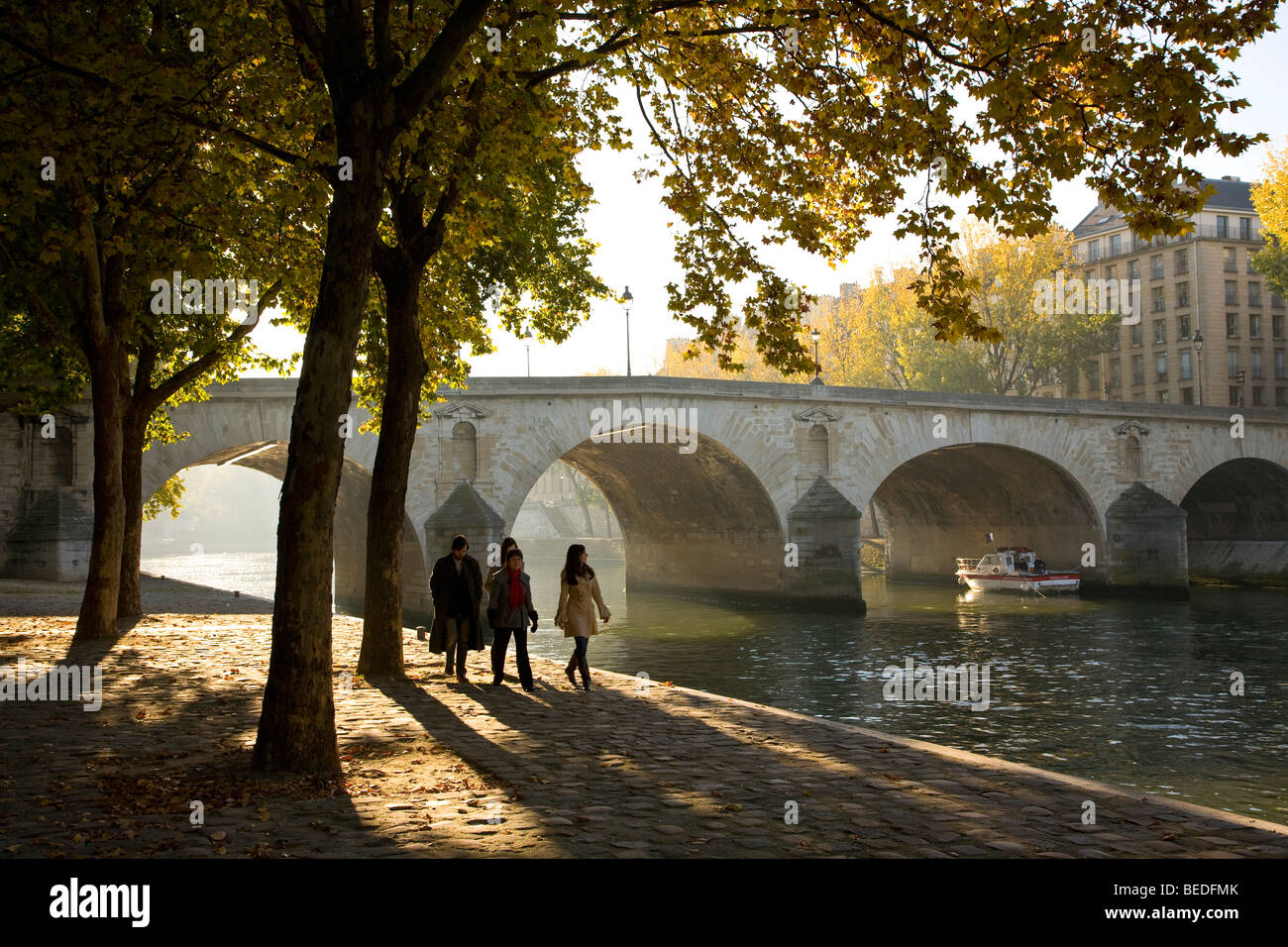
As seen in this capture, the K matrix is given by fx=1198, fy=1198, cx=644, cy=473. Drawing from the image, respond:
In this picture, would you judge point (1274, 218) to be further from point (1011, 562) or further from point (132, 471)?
point (132, 471)

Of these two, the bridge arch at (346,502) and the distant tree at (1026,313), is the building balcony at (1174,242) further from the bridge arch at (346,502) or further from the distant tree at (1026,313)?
the bridge arch at (346,502)

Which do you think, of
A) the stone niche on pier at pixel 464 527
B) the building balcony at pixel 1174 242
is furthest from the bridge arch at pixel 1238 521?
the stone niche on pier at pixel 464 527

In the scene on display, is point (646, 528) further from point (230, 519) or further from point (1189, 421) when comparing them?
point (230, 519)

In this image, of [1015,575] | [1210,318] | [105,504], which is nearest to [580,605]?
[105,504]

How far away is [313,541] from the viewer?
289 inches

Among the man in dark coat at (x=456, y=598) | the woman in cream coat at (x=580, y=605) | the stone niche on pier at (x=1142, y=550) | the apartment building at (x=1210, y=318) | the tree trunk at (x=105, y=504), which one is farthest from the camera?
the apartment building at (x=1210, y=318)

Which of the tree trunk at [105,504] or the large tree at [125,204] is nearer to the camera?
the large tree at [125,204]

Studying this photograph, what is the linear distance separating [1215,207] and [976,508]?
29.4m

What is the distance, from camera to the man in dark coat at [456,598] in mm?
13000

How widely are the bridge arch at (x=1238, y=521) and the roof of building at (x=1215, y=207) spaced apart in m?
18.7

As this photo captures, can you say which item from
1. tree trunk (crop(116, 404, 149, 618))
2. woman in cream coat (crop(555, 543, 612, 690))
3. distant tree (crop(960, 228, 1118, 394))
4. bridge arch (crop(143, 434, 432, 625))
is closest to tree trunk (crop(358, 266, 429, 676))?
woman in cream coat (crop(555, 543, 612, 690))

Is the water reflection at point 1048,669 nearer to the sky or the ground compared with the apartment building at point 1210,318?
nearer to the ground

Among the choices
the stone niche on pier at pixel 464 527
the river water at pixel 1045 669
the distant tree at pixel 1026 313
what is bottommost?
the river water at pixel 1045 669

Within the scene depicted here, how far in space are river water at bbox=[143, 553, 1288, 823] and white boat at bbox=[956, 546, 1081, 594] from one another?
841 millimetres
